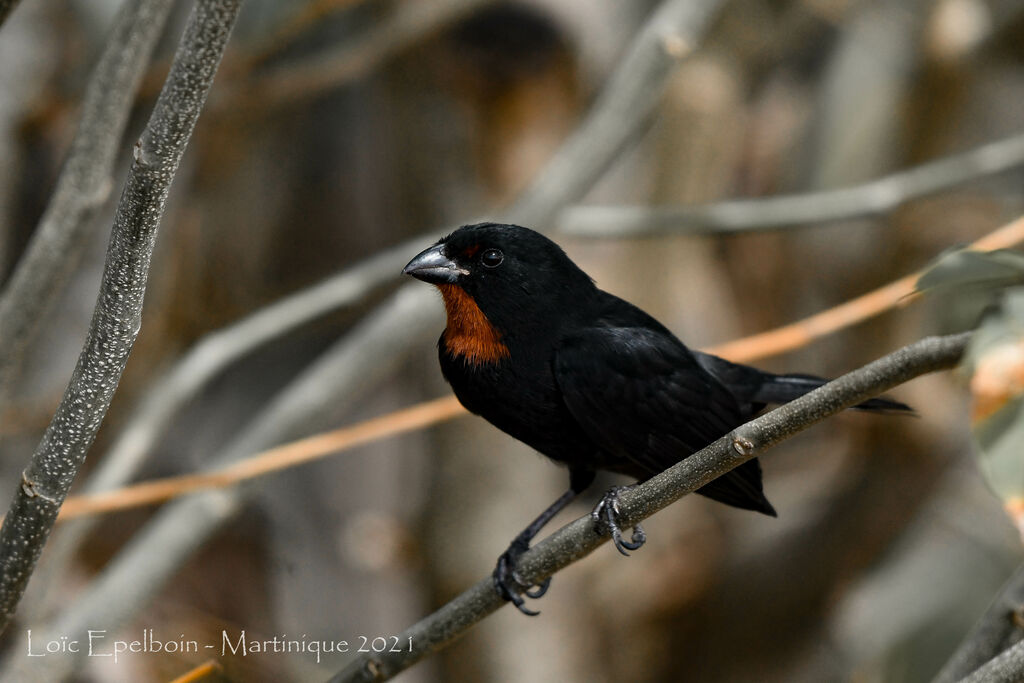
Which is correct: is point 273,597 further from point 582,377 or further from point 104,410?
point 104,410

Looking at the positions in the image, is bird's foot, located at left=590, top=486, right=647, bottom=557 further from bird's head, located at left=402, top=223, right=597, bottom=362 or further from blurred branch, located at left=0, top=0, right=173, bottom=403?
blurred branch, located at left=0, top=0, right=173, bottom=403

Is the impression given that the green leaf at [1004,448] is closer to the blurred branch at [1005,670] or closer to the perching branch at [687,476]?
the perching branch at [687,476]

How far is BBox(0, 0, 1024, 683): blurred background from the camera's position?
4145 millimetres

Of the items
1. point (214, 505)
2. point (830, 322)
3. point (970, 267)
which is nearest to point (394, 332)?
point (214, 505)

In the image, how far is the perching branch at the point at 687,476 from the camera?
1.33 meters

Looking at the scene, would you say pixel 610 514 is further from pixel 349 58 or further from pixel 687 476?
pixel 349 58

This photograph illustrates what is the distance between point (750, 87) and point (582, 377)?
14.3 feet

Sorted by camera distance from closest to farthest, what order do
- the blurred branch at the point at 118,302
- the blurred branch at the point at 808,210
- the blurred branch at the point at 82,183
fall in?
the blurred branch at the point at 118,302, the blurred branch at the point at 82,183, the blurred branch at the point at 808,210

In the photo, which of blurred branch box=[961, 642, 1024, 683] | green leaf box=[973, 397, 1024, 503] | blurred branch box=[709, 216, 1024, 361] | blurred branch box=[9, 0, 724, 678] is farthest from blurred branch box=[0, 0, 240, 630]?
blurred branch box=[709, 216, 1024, 361]

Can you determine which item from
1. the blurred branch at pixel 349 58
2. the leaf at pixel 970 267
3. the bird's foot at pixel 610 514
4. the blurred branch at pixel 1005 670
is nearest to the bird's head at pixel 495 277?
the bird's foot at pixel 610 514

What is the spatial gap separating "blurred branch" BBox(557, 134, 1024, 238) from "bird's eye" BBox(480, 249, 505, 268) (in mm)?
1297

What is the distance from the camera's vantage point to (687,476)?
1.38 m

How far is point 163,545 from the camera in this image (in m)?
3.04

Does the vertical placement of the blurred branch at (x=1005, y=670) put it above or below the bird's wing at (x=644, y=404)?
below
